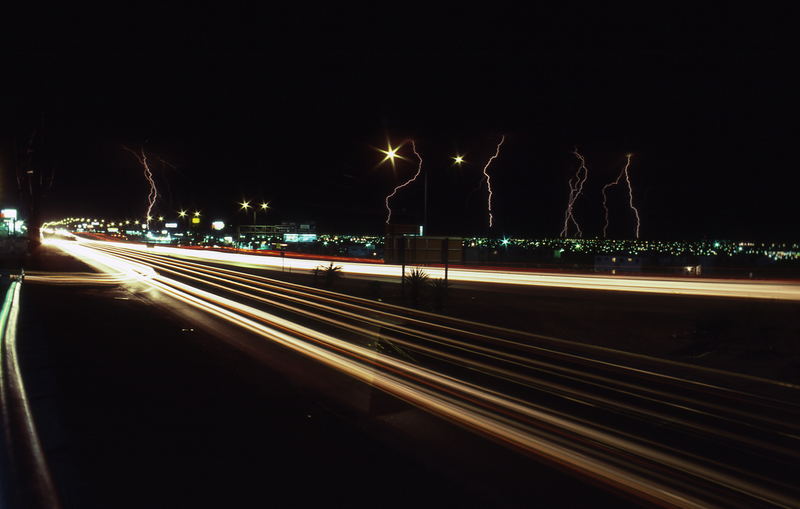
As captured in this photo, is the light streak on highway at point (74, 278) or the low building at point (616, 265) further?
the low building at point (616, 265)

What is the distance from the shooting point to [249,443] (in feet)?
20.5

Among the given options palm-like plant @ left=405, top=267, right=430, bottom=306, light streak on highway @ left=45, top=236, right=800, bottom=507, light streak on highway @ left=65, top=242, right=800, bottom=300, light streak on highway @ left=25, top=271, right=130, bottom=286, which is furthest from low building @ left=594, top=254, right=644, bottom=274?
light streak on highway @ left=25, top=271, right=130, bottom=286

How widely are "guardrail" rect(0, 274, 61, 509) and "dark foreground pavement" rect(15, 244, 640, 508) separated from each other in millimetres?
117

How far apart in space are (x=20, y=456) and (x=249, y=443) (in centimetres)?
216

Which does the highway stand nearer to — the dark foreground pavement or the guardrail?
the dark foreground pavement

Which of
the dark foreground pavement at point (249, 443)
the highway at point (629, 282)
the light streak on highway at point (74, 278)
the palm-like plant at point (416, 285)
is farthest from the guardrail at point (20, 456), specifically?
the highway at point (629, 282)

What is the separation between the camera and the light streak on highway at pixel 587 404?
5.27 m

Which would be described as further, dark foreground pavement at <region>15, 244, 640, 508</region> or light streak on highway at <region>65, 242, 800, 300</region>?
light streak on highway at <region>65, 242, 800, 300</region>

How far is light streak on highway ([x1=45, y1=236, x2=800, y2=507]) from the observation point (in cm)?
527

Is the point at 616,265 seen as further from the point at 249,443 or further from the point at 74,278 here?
the point at 249,443

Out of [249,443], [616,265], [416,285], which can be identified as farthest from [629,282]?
[249,443]

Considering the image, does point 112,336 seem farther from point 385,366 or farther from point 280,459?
point 280,459

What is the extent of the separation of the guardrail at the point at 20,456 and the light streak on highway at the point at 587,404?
4235 mm

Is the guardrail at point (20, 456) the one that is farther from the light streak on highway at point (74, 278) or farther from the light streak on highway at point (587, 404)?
the light streak on highway at point (74, 278)
